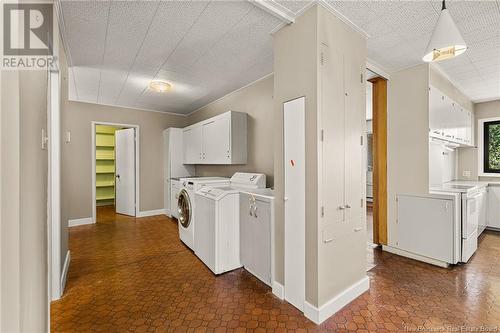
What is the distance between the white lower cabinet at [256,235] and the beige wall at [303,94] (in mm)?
139

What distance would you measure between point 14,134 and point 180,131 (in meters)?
4.68

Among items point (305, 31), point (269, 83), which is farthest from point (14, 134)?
point (269, 83)

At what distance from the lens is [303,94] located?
1.94m

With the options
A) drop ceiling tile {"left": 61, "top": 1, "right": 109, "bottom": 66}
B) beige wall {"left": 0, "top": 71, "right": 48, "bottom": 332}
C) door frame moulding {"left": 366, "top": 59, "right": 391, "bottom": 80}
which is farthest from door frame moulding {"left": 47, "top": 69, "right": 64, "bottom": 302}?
door frame moulding {"left": 366, "top": 59, "right": 391, "bottom": 80}

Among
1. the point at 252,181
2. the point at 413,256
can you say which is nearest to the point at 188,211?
the point at 252,181

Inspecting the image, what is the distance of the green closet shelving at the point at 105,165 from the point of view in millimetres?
6733

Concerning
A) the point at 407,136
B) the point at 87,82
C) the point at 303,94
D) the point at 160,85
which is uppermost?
the point at 87,82

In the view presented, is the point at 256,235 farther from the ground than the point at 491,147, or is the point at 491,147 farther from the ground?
the point at 491,147

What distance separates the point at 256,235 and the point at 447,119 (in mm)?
3241

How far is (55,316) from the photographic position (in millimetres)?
1902

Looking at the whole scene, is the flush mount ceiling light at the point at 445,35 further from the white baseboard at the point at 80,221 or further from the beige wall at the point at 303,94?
the white baseboard at the point at 80,221

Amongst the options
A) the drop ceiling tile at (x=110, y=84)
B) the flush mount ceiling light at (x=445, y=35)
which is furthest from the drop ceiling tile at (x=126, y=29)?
the flush mount ceiling light at (x=445, y=35)

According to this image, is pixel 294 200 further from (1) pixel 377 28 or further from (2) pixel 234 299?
(1) pixel 377 28

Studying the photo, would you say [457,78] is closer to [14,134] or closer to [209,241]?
[209,241]
